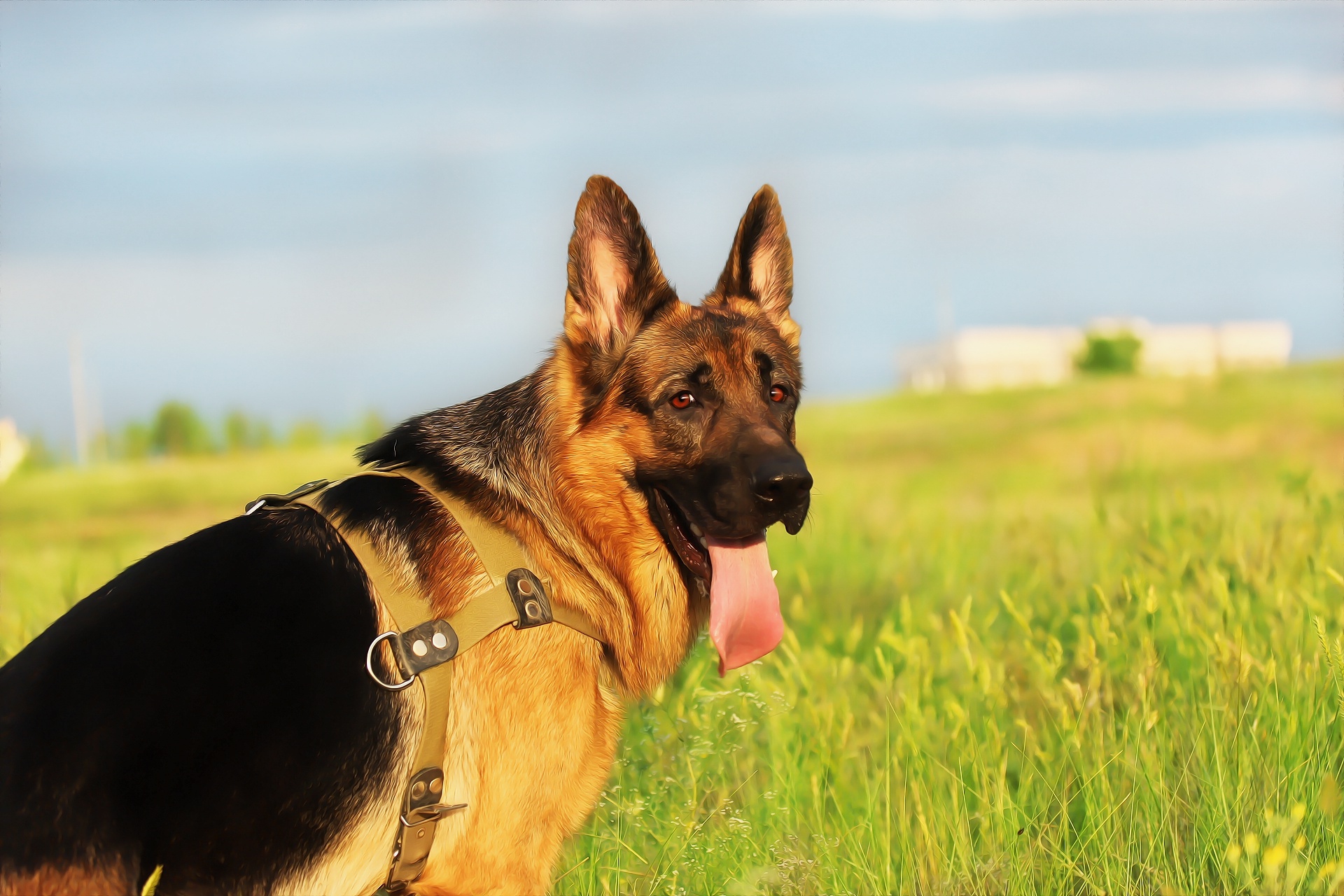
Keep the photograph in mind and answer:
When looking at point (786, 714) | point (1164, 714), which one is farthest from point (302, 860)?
point (1164, 714)

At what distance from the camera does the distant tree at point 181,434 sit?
758 inches

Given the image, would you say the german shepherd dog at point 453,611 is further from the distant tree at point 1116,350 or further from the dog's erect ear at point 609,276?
the distant tree at point 1116,350

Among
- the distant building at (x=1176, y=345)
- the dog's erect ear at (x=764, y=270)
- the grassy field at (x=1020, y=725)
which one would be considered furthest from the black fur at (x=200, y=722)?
the distant building at (x=1176, y=345)

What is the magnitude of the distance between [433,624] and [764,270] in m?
1.97

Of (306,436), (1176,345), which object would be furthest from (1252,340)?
(306,436)

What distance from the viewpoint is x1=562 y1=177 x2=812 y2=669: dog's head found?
3.38 metres

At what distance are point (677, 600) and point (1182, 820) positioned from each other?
2.10m

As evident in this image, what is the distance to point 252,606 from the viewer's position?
289 centimetres

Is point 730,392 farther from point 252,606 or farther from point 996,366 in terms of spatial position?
point 996,366

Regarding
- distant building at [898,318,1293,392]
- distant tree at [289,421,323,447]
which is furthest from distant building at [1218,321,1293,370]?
distant tree at [289,421,323,447]

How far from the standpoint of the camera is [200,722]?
2697mm

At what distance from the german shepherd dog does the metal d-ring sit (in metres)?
0.03

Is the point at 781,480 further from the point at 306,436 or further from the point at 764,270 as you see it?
the point at 306,436

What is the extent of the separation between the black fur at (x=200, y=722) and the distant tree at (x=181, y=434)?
18.1 m
